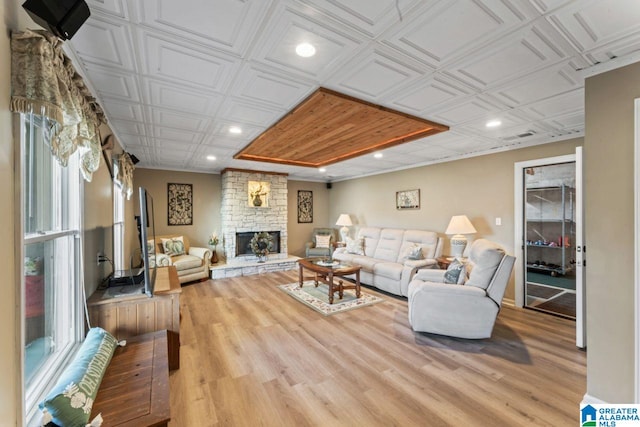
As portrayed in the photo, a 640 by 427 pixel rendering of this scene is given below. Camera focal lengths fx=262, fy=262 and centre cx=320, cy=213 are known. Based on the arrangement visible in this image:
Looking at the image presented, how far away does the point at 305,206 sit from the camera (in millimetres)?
7625

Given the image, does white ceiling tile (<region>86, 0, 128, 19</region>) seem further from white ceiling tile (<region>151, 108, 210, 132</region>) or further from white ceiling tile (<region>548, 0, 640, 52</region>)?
white ceiling tile (<region>548, 0, 640, 52</region>)

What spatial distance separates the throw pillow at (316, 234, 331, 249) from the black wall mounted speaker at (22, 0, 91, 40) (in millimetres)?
6406

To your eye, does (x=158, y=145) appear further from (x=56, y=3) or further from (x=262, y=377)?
(x=262, y=377)

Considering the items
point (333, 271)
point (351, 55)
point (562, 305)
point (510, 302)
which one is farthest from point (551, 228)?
point (351, 55)

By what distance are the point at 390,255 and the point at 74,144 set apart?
4829 mm

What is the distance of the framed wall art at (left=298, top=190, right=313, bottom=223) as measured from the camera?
7532 mm

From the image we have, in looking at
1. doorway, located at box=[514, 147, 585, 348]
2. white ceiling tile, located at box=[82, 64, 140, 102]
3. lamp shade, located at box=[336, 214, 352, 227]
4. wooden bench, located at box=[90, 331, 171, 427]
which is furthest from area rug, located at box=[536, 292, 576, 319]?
white ceiling tile, located at box=[82, 64, 140, 102]

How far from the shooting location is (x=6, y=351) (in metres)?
0.91

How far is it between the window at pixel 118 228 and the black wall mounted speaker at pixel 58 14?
261 cm

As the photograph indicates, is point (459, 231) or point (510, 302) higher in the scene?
point (459, 231)

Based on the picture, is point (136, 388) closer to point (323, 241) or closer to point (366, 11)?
point (366, 11)

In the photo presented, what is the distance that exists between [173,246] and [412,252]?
4680 mm

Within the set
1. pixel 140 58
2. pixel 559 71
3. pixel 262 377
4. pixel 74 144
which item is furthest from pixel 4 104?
pixel 559 71

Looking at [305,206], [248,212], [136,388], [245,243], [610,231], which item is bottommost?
[136,388]
